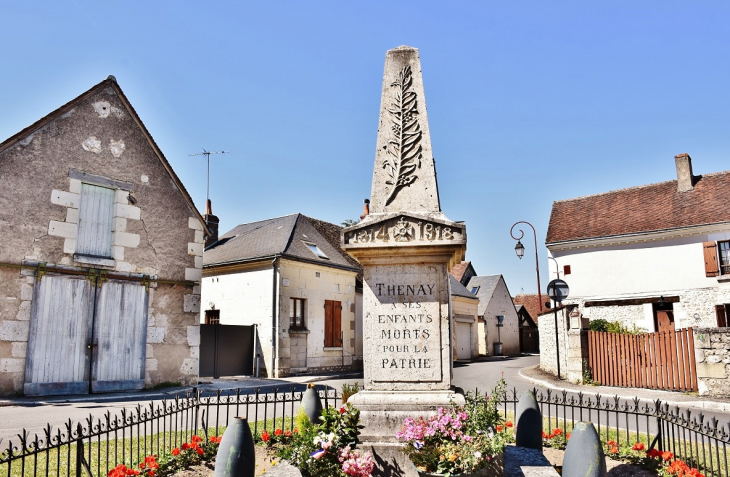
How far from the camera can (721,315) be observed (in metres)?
22.2

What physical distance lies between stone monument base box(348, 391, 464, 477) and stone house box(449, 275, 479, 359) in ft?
87.9

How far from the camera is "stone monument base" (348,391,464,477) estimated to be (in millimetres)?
5164

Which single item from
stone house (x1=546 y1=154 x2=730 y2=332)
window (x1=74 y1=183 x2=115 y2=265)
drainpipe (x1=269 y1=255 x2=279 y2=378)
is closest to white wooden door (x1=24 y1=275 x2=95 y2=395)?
window (x1=74 y1=183 x2=115 y2=265)

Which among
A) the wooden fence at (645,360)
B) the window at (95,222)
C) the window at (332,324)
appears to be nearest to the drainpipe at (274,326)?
the window at (332,324)

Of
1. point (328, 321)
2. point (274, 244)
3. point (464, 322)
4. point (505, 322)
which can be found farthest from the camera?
point (505, 322)

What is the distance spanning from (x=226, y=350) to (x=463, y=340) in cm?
1825

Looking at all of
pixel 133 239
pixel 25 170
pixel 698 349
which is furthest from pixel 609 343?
pixel 25 170

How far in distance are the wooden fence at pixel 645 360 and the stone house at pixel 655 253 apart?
19.0 feet

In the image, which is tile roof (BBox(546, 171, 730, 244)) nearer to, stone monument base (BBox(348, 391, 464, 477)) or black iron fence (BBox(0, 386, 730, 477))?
black iron fence (BBox(0, 386, 730, 477))

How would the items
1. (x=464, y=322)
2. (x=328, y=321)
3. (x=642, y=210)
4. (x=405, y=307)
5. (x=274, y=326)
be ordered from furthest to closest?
(x=464, y=322) < (x=642, y=210) < (x=328, y=321) < (x=274, y=326) < (x=405, y=307)

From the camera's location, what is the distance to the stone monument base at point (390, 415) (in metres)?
5.16

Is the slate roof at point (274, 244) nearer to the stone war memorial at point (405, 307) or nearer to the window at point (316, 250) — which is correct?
the window at point (316, 250)

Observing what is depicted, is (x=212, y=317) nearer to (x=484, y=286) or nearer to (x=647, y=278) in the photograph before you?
(x=647, y=278)

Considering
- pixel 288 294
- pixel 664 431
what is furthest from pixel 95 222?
pixel 664 431
